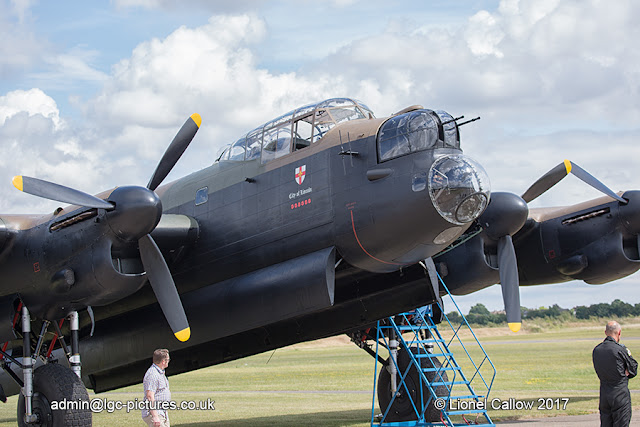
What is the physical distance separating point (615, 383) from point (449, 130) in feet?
14.4

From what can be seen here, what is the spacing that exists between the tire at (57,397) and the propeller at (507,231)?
7591 millimetres

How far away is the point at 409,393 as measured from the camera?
15.7 metres

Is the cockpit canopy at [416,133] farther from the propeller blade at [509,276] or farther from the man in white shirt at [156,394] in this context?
the man in white shirt at [156,394]

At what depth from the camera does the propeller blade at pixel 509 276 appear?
1438 centimetres

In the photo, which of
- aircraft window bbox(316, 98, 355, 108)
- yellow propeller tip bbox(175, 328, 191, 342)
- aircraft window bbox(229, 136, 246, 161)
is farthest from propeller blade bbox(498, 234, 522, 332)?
yellow propeller tip bbox(175, 328, 191, 342)

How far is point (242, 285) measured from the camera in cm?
1292

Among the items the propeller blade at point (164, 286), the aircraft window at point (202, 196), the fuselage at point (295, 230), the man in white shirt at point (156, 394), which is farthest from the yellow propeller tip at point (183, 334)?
the man in white shirt at point (156, 394)

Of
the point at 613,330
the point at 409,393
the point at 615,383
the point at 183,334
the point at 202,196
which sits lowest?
the point at 615,383

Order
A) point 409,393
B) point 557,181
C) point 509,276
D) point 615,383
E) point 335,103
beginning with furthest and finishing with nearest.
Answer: point 409,393, point 557,181, point 509,276, point 335,103, point 615,383

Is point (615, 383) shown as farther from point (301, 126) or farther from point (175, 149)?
point (175, 149)

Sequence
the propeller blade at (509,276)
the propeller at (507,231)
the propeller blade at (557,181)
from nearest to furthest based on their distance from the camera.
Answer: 1. the propeller at (507,231)
2. the propeller blade at (509,276)
3. the propeller blade at (557,181)

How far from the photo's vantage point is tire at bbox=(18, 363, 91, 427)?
469 inches

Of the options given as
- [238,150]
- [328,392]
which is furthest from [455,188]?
[328,392]

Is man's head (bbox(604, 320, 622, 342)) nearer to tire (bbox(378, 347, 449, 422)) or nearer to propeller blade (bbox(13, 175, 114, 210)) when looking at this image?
tire (bbox(378, 347, 449, 422))
